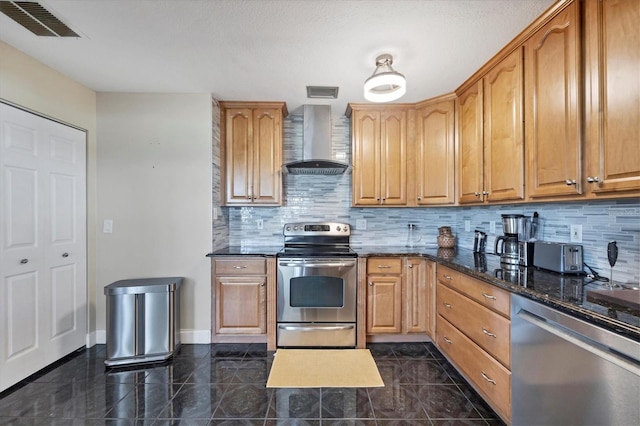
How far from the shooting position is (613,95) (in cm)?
123

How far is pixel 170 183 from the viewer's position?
8.75 ft

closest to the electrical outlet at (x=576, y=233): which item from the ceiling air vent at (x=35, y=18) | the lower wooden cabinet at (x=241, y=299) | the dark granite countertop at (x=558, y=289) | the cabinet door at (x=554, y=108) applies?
the dark granite countertop at (x=558, y=289)

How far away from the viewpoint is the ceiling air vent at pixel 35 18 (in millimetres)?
1570

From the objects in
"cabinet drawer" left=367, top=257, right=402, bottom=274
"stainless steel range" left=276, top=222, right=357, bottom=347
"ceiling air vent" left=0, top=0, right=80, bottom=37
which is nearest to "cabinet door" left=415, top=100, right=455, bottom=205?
"cabinet drawer" left=367, top=257, right=402, bottom=274

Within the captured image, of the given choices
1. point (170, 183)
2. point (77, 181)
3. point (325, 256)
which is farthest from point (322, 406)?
point (77, 181)

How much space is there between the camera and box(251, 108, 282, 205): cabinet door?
115 inches

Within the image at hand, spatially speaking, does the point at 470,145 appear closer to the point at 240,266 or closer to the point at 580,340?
the point at 580,340

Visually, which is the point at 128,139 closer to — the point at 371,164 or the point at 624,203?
the point at 371,164

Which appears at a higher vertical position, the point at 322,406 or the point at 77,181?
the point at 77,181

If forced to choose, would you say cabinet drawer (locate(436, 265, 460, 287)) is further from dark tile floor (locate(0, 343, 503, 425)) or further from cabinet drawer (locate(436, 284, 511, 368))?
dark tile floor (locate(0, 343, 503, 425))

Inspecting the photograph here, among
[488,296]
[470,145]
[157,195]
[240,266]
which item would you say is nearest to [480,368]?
[488,296]

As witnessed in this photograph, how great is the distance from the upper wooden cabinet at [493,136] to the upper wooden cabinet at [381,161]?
1.92ft

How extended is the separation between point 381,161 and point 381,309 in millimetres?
1525

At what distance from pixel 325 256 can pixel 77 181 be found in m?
2.37
